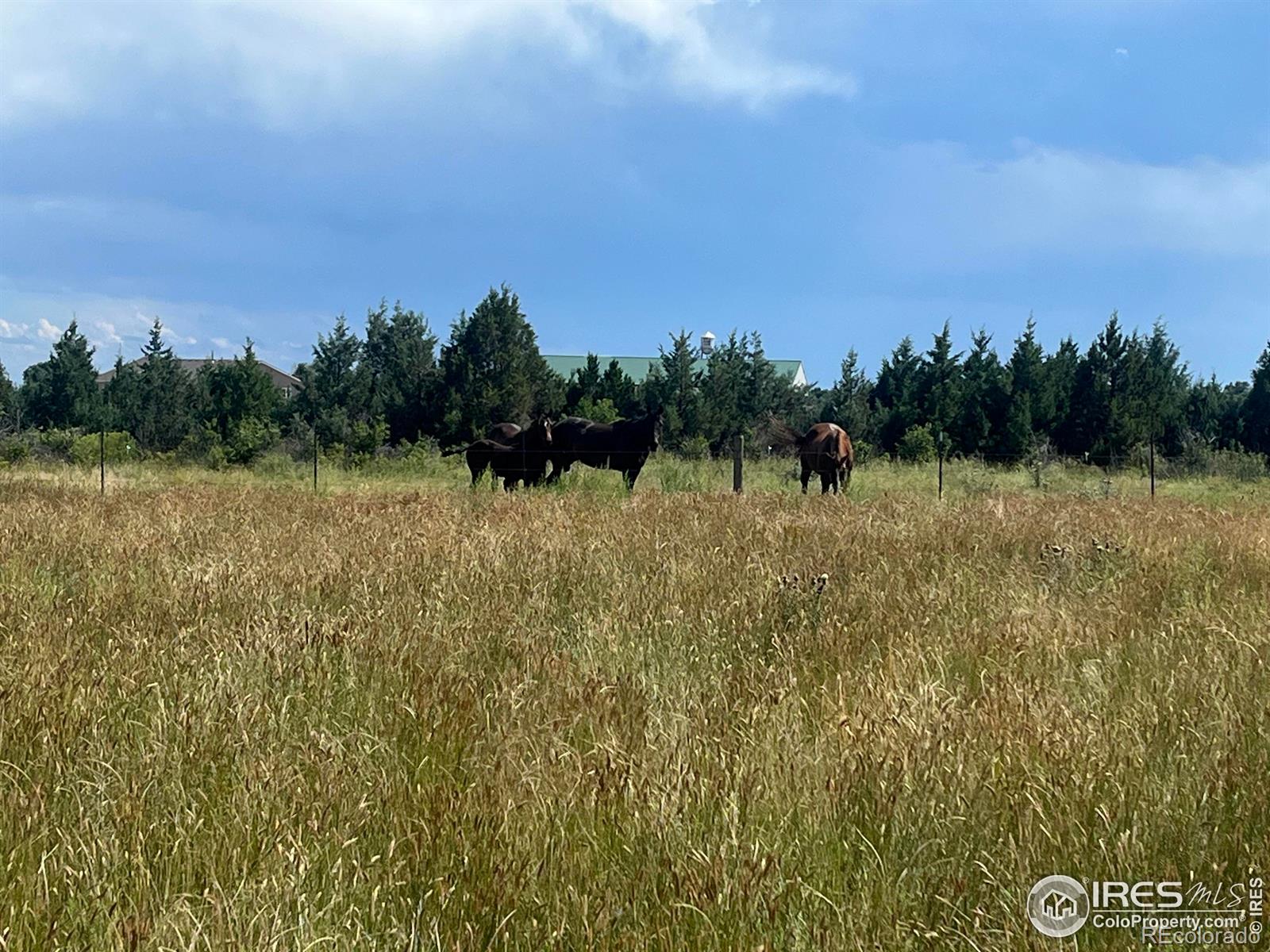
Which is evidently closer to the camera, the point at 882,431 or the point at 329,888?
the point at 329,888

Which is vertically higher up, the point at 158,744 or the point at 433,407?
the point at 433,407

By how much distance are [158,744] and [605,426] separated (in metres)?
15.1

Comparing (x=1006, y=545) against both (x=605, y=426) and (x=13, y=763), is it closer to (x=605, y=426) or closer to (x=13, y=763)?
(x=13, y=763)

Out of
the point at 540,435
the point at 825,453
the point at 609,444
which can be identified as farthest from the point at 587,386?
the point at 825,453

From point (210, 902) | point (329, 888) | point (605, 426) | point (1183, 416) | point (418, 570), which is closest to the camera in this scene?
point (210, 902)

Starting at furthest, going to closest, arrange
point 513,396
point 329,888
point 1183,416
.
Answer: point 1183,416 → point 513,396 → point 329,888

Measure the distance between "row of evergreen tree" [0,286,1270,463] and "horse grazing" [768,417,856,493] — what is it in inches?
424

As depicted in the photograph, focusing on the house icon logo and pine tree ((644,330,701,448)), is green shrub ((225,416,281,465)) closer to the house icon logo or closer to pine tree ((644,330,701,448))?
pine tree ((644,330,701,448))

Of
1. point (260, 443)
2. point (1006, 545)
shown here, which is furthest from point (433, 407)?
point (1006, 545)

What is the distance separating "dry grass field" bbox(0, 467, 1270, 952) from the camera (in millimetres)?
1917

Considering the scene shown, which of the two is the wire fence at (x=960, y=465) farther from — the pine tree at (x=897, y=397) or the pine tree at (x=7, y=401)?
the pine tree at (x=7, y=401)

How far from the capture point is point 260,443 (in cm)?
2873

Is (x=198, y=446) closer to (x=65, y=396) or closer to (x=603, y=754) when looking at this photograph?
(x=65, y=396)
